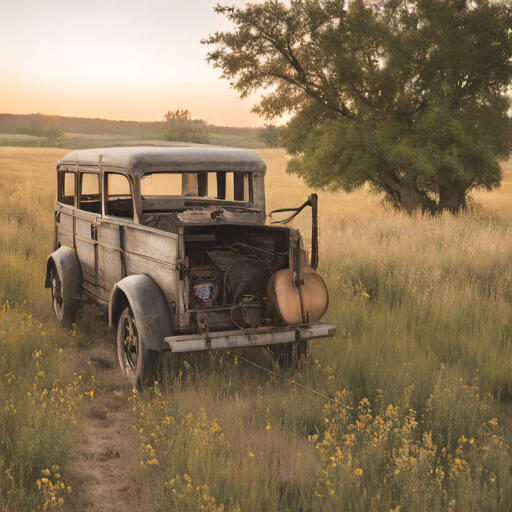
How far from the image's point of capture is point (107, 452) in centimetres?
438

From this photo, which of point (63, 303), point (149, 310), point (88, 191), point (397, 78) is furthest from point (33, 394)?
point (397, 78)

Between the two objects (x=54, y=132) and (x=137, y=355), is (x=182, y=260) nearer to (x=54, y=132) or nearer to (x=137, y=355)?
(x=137, y=355)

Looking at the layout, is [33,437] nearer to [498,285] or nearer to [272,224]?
[272,224]

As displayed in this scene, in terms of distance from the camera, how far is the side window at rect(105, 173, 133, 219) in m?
6.56

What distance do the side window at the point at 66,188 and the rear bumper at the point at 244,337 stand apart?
3697 mm

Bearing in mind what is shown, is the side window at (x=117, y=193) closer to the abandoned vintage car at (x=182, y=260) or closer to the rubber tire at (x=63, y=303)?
the abandoned vintage car at (x=182, y=260)

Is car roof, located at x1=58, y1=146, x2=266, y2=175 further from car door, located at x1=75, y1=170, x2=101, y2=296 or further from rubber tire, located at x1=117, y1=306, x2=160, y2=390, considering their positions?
rubber tire, located at x1=117, y1=306, x2=160, y2=390

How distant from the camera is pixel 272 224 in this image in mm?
5891

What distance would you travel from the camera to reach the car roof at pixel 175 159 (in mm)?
6000

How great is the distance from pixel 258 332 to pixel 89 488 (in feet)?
6.27

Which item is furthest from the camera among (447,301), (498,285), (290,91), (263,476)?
(290,91)

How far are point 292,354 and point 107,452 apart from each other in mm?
2205

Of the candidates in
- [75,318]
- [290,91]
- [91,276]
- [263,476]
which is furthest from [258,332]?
[290,91]

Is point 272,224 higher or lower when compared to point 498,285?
higher
